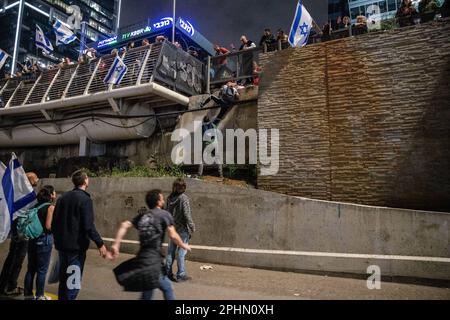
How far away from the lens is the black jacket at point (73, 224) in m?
4.19

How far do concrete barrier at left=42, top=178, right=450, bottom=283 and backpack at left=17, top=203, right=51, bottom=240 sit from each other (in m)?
3.87

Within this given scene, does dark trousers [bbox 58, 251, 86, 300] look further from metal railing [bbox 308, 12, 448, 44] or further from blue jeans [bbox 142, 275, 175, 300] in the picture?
metal railing [bbox 308, 12, 448, 44]

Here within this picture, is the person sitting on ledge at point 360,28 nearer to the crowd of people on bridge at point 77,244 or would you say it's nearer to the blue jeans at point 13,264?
the crowd of people on bridge at point 77,244

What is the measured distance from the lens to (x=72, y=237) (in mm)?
4188

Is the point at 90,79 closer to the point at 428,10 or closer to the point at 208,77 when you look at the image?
the point at 208,77

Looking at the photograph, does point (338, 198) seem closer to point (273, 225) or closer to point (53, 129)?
point (273, 225)

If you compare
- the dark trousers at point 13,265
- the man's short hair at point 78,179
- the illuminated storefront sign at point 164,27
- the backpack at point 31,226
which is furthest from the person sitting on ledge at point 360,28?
the illuminated storefront sign at point 164,27

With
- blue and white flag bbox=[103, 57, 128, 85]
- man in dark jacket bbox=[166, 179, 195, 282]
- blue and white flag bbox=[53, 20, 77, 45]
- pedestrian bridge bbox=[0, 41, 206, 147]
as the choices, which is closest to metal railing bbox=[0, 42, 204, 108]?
pedestrian bridge bbox=[0, 41, 206, 147]

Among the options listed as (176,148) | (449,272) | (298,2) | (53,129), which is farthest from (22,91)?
(449,272)

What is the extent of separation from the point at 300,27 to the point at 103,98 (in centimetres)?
712

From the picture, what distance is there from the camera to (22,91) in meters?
15.4

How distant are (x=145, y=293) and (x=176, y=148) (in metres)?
7.90

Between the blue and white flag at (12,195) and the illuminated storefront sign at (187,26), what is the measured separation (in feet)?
51.9

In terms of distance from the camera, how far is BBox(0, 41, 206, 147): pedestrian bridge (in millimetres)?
11703
